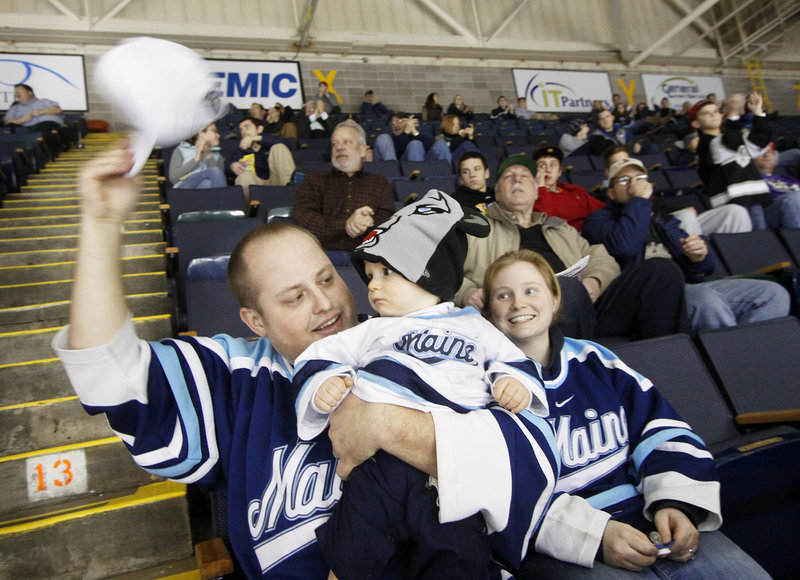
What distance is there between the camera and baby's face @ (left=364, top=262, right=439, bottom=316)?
994mm

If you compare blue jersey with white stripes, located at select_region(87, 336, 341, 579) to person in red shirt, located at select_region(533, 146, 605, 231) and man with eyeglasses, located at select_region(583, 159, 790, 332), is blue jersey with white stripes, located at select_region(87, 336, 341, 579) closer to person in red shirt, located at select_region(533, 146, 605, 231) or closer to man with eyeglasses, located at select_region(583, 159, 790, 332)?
man with eyeglasses, located at select_region(583, 159, 790, 332)

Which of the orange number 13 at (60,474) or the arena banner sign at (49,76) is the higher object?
the arena banner sign at (49,76)

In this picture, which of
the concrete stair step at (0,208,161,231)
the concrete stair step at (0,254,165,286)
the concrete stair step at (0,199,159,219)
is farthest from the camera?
the concrete stair step at (0,199,159,219)

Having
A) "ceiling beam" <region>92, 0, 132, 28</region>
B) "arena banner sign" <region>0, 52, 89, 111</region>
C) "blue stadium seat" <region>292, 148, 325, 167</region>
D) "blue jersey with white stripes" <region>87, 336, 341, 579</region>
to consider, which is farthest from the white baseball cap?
"ceiling beam" <region>92, 0, 132, 28</region>

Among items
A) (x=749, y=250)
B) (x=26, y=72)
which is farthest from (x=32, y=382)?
(x=26, y=72)

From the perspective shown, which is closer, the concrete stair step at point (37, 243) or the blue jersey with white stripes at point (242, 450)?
the blue jersey with white stripes at point (242, 450)

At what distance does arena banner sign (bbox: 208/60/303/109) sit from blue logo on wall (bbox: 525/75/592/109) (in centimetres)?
395

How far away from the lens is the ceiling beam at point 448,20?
916 centimetres

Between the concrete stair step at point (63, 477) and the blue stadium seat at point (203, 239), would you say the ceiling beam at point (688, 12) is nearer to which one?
the blue stadium seat at point (203, 239)

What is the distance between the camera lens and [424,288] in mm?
999

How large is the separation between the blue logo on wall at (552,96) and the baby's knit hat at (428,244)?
9.33m

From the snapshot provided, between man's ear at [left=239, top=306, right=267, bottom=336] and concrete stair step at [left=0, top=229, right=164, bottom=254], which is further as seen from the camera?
concrete stair step at [left=0, top=229, right=164, bottom=254]

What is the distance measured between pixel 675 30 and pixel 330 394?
10.7 m

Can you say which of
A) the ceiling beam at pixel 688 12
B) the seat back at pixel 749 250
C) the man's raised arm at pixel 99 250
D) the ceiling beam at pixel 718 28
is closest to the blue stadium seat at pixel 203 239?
the man's raised arm at pixel 99 250
